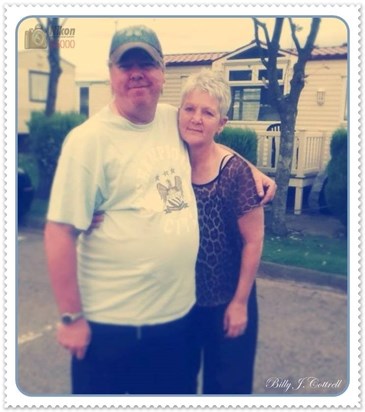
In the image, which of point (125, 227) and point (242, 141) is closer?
point (125, 227)

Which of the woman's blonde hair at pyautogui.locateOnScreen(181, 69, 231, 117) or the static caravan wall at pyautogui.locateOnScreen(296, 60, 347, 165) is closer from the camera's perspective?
the woman's blonde hair at pyautogui.locateOnScreen(181, 69, 231, 117)

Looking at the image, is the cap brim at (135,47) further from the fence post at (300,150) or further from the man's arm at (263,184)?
the fence post at (300,150)

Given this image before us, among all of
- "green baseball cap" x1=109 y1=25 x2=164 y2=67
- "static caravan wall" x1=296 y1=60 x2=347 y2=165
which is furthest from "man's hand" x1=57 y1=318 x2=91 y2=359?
"static caravan wall" x1=296 y1=60 x2=347 y2=165

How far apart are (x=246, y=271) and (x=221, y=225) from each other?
0.23 m

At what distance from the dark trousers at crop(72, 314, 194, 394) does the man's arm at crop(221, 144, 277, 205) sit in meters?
0.53

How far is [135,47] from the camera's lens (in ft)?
5.33

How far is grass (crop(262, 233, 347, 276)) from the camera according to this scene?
186 cm

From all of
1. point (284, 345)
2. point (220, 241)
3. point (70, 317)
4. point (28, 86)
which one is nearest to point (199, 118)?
point (220, 241)

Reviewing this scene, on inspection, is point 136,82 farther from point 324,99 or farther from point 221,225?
point 324,99

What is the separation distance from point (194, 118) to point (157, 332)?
0.80 meters

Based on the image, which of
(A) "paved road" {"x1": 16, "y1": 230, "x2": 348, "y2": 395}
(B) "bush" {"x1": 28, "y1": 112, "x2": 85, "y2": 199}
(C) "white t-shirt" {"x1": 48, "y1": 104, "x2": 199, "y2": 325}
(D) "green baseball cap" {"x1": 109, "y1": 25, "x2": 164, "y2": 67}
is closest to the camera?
(C) "white t-shirt" {"x1": 48, "y1": 104, "x2": 199, "y2": 325}

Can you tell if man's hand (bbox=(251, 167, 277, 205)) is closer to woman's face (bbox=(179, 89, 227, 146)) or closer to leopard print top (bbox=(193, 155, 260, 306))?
leopard print top (bbox=(193, 155, 260, 306))

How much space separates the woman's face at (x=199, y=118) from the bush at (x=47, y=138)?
38 cm

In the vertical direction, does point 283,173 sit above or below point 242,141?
below
